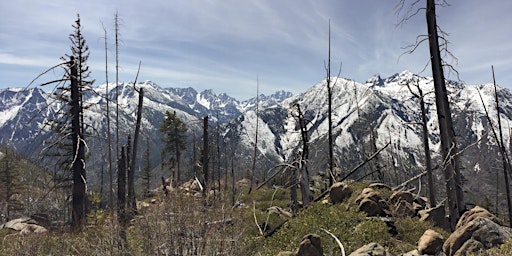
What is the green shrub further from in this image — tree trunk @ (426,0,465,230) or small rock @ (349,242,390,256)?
tree trunk @ (426,0,465,230)

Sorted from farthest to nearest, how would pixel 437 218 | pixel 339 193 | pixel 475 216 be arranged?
pixel 339 193, pixel 437 218, pixel 475 216

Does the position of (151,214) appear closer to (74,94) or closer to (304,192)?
(74,94)

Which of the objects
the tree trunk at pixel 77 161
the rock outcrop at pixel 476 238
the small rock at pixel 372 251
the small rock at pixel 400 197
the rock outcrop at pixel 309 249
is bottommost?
the rock outcrop at pixel 309 249

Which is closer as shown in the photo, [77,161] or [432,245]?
[432,245]

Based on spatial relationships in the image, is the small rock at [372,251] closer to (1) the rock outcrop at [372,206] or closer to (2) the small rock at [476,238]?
(2) the small rock at [476,238]

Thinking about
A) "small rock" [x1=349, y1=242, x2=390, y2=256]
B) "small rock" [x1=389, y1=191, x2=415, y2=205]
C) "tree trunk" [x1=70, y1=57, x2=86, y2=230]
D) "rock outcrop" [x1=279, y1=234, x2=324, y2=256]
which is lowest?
"rock outcrop" [x1=279, y1=234, x2=324, y2=256]

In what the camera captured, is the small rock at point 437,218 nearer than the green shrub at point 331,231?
No

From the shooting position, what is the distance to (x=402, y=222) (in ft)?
46.7

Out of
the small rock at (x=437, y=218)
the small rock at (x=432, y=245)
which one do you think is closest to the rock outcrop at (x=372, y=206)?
the small rock at (x=437, y=218)

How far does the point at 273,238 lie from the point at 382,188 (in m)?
9.33

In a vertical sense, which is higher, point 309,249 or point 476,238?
point 476,238

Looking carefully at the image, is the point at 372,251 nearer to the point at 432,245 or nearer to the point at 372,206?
the point at 432,245

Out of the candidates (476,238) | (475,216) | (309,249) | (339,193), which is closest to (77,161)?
(309,249)

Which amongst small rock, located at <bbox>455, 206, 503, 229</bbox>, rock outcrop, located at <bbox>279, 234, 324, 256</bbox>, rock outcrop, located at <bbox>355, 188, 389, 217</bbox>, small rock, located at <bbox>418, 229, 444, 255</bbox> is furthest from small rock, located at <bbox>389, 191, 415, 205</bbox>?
rock outcrop, located at <bbox>279, 234, 324, 256</bbox>
